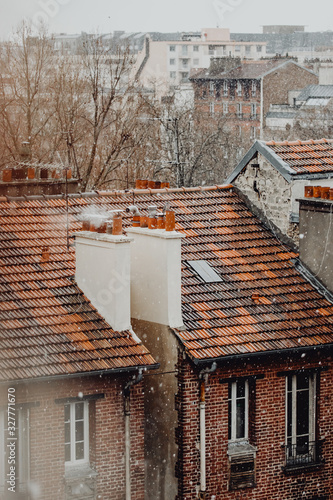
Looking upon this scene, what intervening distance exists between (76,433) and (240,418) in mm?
2643

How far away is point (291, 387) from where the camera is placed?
578 inches

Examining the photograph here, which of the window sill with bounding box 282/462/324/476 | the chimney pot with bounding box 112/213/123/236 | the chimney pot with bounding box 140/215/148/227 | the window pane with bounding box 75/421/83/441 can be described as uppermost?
the chimney pot with bounding box 112/213/123/236

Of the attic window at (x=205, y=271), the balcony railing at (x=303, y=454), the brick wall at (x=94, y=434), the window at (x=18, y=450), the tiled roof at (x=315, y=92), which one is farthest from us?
the tiled roof at (x=315, y=92)

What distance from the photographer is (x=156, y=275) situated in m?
13.8

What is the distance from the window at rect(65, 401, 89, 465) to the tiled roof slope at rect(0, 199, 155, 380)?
2.50 ft

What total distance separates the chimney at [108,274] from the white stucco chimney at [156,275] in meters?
0.54

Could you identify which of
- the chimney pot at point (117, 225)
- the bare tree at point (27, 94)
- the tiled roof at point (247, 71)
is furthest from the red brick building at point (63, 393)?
the tiled roof at point (247, 71)

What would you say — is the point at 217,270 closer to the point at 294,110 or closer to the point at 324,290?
the point at 324,290

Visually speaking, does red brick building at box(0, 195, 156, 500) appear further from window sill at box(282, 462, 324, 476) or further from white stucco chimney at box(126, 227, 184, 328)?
window sill at box(282, 462, 324, 476)

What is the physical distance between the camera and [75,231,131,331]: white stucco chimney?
13.3 metres

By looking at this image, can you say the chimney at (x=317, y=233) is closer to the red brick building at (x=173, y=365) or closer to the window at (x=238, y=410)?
the red brick building at (x=173, y=365)

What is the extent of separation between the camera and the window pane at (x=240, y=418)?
14.3 m

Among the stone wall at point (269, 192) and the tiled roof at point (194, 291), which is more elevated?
the stone wall at point (269, 192)

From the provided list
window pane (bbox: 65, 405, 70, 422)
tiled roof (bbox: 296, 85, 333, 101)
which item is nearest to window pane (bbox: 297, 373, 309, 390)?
window pane (bbox: 65, 405, 70, 422)
